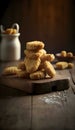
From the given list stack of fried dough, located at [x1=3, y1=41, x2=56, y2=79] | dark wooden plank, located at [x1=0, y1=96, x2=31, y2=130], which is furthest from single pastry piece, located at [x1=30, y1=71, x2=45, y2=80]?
dark wooden plank, located at [x1=0, y1=96, x2=31, y2=130]

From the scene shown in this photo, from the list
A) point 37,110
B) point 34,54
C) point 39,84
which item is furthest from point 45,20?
point 37,110

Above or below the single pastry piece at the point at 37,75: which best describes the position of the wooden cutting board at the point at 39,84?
below

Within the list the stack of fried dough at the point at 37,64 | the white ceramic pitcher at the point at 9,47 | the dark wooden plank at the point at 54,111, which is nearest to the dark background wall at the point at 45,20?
the white ceramic pitcher at the point at 9,47

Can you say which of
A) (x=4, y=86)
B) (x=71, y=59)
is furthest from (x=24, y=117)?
(x=71, y=59)

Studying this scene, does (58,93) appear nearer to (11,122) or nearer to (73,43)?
(11,122)

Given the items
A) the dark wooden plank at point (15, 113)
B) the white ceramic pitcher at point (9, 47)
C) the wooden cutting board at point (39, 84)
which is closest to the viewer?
the dark wooden plank at point (15, 113)

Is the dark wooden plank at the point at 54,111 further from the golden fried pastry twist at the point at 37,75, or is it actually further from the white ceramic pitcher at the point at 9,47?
the white ceramic pitcher at the point at 9,47
